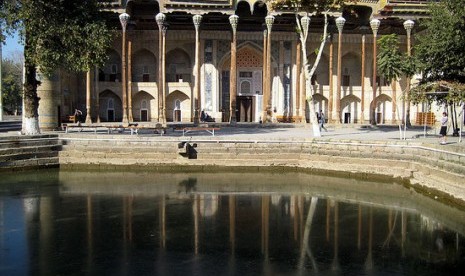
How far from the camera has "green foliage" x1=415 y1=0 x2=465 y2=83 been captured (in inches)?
758

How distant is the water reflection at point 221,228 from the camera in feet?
28.7

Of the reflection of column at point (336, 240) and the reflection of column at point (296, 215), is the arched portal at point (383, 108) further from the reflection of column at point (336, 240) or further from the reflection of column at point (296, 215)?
the reflection of column at point (336, 240)

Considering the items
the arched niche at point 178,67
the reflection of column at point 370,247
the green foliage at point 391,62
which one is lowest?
the reflection of column at point 370,247

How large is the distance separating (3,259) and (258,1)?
87.8ft

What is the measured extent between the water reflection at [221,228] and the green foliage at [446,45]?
21.3 ft

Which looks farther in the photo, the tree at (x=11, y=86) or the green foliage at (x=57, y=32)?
the tree at (x=11, y=86)

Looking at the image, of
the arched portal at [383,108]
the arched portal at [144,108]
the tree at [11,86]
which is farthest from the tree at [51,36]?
the tree at [11,86]

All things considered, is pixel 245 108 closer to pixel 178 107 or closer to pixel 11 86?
pixel 178 107

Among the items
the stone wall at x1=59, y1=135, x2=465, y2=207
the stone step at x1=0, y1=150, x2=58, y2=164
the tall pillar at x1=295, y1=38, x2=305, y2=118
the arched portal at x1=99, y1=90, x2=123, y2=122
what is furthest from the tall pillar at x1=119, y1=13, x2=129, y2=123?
the tall pillar at x1=295, y1=38, x2=305, y2=118

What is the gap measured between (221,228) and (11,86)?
49.4m

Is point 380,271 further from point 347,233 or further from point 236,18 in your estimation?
point 236,18

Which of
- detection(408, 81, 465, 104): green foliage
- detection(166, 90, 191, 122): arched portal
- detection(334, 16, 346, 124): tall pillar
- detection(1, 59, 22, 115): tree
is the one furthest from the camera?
detection(1, 59, 22, 115): tree

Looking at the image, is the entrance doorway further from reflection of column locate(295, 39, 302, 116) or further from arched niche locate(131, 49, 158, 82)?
arched niche locate(131, 49, 158, 82)

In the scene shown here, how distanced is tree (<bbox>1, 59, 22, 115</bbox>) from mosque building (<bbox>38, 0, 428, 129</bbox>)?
2000 centimetres
